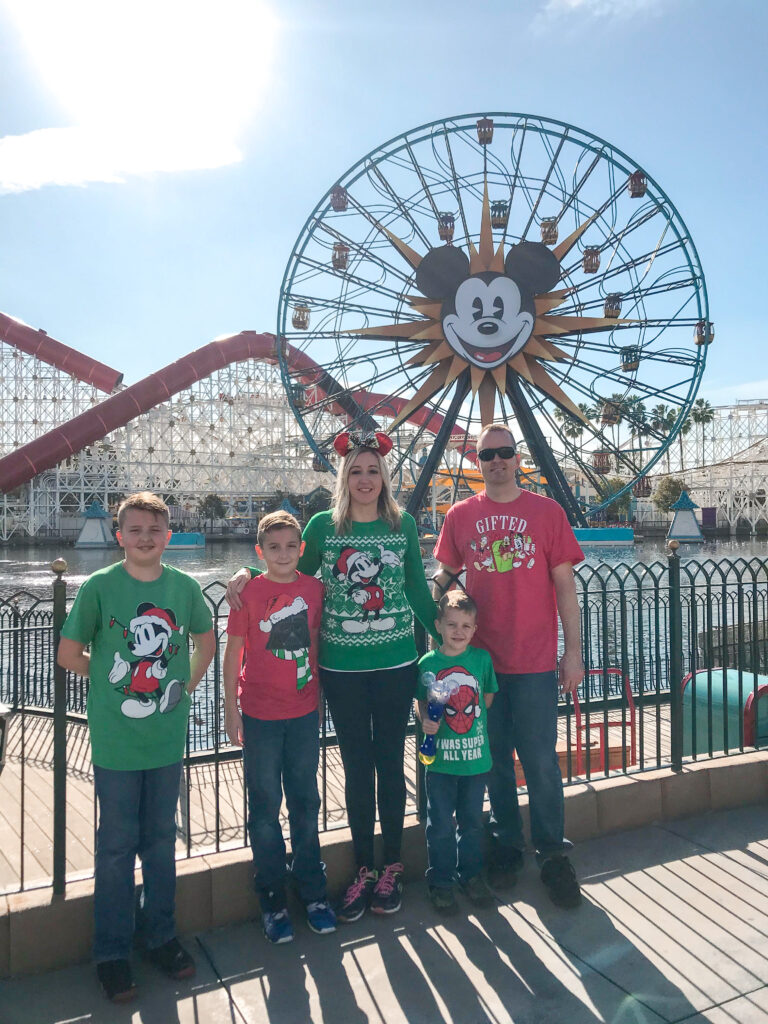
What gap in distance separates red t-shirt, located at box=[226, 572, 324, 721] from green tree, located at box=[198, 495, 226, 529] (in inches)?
2148

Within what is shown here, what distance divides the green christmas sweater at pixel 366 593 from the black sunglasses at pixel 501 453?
478 millimetres

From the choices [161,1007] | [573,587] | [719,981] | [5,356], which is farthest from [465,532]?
[5,356]

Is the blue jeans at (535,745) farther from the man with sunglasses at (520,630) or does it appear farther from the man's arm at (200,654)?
the man's arm at (200,654)

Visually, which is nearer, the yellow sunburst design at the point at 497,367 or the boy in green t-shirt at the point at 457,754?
the boy in green t-shirt at the point at 457,754

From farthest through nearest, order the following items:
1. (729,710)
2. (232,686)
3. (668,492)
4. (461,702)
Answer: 1. (668,492)
2. (729,710)
3. (461,702)
4. (232,686)

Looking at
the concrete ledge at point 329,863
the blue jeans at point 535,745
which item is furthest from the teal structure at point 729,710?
the blue jeans at point 535,745

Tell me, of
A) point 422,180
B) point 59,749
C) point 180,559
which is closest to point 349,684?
Answer: point 59,749

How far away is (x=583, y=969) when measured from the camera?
250cm

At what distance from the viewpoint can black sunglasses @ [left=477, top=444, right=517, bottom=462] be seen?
320 cm

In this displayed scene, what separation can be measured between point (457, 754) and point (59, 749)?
1.50 m

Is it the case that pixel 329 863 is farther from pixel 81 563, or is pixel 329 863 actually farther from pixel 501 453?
pixel 81 563

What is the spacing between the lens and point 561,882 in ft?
9.67

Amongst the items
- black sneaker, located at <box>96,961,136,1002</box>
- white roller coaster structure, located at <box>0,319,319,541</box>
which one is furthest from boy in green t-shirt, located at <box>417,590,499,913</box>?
white roller coaster structure, located at <box>0,319,319,541</box>

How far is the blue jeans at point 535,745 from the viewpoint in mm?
3082
